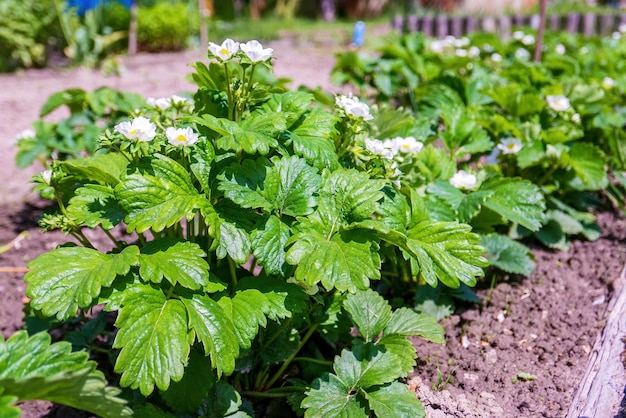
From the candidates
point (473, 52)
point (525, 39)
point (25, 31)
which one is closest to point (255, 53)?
point (473, 52)

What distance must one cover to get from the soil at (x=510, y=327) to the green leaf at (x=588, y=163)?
1.11 ft

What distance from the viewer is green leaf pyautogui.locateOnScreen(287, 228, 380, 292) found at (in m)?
1.48

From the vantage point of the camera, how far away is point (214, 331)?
1484 millimetres

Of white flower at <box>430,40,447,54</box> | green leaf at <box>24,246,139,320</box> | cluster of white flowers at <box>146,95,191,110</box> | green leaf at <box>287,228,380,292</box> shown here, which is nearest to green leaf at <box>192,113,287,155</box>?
green leaf at <box>287,228,380,292</box>

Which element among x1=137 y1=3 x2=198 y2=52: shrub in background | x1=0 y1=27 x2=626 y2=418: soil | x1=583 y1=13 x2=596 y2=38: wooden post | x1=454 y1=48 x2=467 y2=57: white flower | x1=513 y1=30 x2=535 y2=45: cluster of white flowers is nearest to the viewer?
x1=0 y1=27 x2=626 y2=418: soil

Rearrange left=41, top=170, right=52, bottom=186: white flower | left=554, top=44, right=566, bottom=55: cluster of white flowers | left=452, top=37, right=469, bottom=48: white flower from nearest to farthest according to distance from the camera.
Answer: left=41, top=170, right=52, bottom=186: white flower < left=452, top=37, right=469, bottom=48: white flower < left=554, top=44, right=566, bottom=55: cluster of white flowers

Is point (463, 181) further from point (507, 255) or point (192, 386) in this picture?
point (192, 386)

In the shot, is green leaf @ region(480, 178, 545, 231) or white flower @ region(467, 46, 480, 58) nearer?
green leaf @ region(480, 178, 545, 231)

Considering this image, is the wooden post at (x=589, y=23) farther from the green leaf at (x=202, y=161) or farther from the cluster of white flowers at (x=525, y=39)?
the green leaf at (x=202, y=161)

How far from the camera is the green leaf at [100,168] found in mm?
1661

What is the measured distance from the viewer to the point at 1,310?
2.50 m

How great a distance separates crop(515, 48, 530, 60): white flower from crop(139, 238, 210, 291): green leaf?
129 inches

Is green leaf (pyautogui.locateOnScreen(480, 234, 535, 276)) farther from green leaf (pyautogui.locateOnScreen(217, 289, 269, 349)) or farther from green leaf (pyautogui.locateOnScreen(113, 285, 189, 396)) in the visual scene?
green leaf (pyautogui.locateOnScreen(113, 285, 189, 396))

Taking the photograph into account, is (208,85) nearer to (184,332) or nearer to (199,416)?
(184,332)
